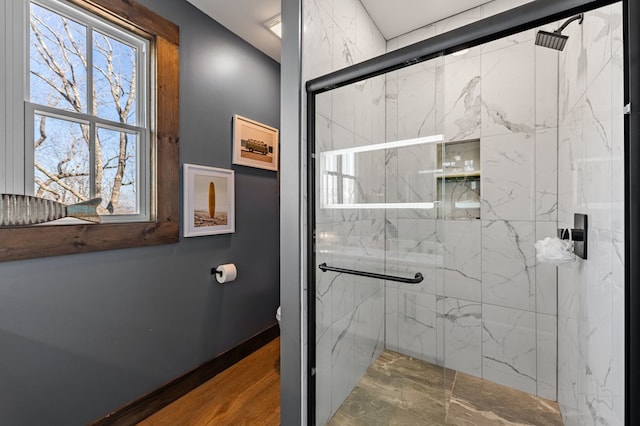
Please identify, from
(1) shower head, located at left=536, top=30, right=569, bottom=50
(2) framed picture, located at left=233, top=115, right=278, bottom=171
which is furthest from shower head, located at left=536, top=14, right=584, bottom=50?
(2) framed picture, located at left=233, top=115, right=278, bottom=171

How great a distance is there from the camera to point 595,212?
94cm

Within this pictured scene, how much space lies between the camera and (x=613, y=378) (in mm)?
784

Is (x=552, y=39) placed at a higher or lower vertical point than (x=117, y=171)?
higher

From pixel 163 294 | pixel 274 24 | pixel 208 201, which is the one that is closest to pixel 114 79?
pixel 208 201

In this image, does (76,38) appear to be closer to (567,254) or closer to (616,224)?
(616,224)

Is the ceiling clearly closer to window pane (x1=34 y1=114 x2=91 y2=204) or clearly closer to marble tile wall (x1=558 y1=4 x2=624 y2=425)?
marble tile wall (x1=558 y1=4 x2=624 y2=425)

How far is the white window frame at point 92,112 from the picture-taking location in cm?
127

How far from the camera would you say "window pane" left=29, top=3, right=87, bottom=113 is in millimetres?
1331

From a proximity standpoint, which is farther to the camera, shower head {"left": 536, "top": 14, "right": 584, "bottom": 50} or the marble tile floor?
the marble tile floor

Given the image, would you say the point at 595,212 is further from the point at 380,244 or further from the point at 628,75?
the point at 380,244

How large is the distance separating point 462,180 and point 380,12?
50.4 inches

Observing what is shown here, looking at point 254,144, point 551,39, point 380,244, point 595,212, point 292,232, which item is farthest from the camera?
point 254,144

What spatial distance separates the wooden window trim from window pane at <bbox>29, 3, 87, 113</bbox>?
0.15 m

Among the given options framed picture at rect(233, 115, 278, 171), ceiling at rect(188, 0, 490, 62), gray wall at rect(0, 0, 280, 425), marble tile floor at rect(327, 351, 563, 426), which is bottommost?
marble tile floor at rect(327, 351, 563, 426)
